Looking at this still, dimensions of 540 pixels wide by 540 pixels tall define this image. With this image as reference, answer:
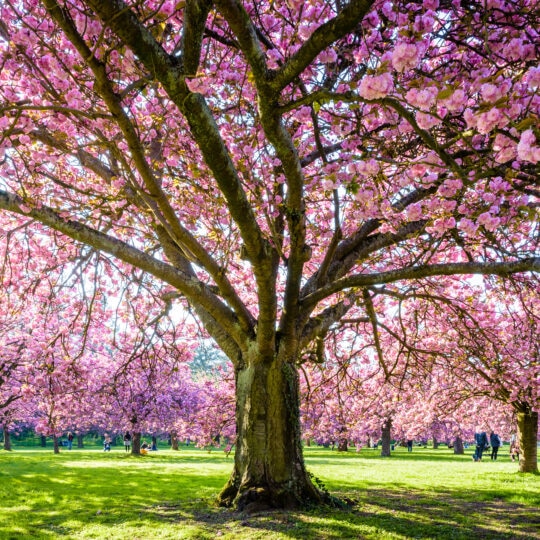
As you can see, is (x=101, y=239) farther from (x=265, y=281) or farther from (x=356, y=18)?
(x=356, y=18)

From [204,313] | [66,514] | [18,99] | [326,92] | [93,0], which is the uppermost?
[18,99]

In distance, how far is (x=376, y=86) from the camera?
3105mm

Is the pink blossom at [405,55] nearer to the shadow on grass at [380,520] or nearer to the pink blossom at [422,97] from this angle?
the pink blossom at [422,97]

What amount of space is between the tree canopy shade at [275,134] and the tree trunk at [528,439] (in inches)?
308

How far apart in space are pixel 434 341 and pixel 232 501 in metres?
8.42

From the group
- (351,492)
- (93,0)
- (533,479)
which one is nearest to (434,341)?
A: (533,479)

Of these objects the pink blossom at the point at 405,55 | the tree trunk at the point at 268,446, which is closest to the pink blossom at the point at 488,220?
the pink blossom at the point at 405,55

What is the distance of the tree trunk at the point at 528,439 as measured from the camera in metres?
13.9

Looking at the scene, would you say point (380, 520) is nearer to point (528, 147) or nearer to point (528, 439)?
point (528, 147)

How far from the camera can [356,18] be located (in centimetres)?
319

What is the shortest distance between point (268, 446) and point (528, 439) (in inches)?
421

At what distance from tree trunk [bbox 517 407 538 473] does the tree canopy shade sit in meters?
7.83

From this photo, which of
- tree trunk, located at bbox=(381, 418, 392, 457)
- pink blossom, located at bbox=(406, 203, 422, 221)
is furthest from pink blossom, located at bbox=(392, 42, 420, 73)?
tree trunk, located at bbox=(381, 418, 392, 457)

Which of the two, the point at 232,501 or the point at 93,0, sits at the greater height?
the point at 93,0
